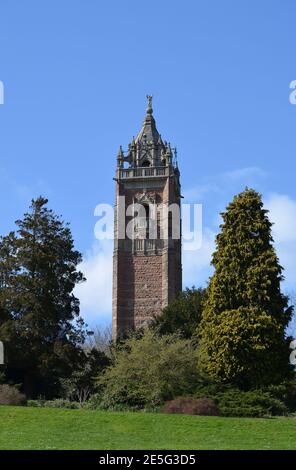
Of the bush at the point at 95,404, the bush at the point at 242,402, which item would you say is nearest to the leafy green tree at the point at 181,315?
the bush at the point at 95,404

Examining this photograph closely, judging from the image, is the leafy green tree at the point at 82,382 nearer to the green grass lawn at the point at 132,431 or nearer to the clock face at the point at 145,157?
the green grass lawn at the point at 132,431

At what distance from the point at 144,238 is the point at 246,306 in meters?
29.1

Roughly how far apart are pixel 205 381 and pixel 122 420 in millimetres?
8185

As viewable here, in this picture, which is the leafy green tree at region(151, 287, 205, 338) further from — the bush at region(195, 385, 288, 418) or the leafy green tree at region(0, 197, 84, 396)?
the bush at region(195, 385, 288, 418)

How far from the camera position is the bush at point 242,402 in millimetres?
Answer: 27125

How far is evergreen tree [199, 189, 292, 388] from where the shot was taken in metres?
31.7

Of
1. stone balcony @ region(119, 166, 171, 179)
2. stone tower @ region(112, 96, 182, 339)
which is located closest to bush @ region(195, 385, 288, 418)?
stone tower @ region(112, 96, 182, 339)

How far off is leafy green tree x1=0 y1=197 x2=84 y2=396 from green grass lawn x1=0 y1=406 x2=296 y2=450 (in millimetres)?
11375

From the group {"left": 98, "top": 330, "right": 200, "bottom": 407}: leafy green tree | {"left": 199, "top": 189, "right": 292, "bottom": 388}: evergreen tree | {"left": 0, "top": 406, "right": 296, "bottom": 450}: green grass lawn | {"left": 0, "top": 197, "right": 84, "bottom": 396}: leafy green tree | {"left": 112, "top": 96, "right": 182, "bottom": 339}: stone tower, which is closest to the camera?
{"left": 0, "top": 406, "right": 296, "bottom": 450}: green grass lawn

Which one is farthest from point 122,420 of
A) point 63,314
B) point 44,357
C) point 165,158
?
point 165,158

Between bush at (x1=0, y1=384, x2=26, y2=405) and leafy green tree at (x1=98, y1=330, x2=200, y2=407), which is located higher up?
leafy green tree at (x1=98, y1=330, x2=200, y2=407)

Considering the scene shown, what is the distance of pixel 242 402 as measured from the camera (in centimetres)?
2792

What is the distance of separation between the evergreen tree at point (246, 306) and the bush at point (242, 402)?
137cm
